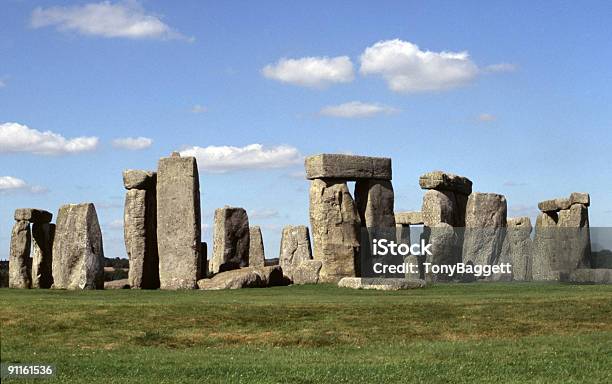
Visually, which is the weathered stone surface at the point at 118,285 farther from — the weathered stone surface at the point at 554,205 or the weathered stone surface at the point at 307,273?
the weathered stone surface at the point at 554,205

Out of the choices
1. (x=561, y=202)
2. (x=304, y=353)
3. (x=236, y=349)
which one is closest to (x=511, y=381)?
(x=304, y=353)

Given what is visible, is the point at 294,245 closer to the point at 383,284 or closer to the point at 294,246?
the point at 294,246

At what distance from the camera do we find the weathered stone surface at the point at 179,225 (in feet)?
92.9

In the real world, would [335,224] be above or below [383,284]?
above

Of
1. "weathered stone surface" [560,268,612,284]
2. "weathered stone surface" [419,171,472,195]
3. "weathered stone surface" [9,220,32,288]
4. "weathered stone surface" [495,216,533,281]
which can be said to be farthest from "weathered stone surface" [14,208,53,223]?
"weathered stone surface" [560,268,612,284]

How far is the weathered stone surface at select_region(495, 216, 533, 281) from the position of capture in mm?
33875

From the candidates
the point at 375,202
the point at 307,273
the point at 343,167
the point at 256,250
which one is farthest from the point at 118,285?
the point at 256,250

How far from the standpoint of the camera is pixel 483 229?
33.5 metres

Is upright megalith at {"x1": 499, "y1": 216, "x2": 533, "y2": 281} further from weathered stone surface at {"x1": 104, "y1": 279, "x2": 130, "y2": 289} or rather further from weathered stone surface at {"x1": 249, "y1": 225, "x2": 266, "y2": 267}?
weathered stone surface at {"x1": 104, "y1": 279, "x2": 130, "y2": 289}

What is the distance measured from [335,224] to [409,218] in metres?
8.66

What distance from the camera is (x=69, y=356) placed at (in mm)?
16250

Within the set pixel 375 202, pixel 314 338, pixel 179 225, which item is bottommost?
pixel 314 338

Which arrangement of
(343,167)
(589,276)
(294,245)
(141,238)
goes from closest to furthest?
(141,238)
(589,276)
(343,167)
(294,245)

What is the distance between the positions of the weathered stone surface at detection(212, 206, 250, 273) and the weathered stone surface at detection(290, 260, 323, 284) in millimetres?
1498
